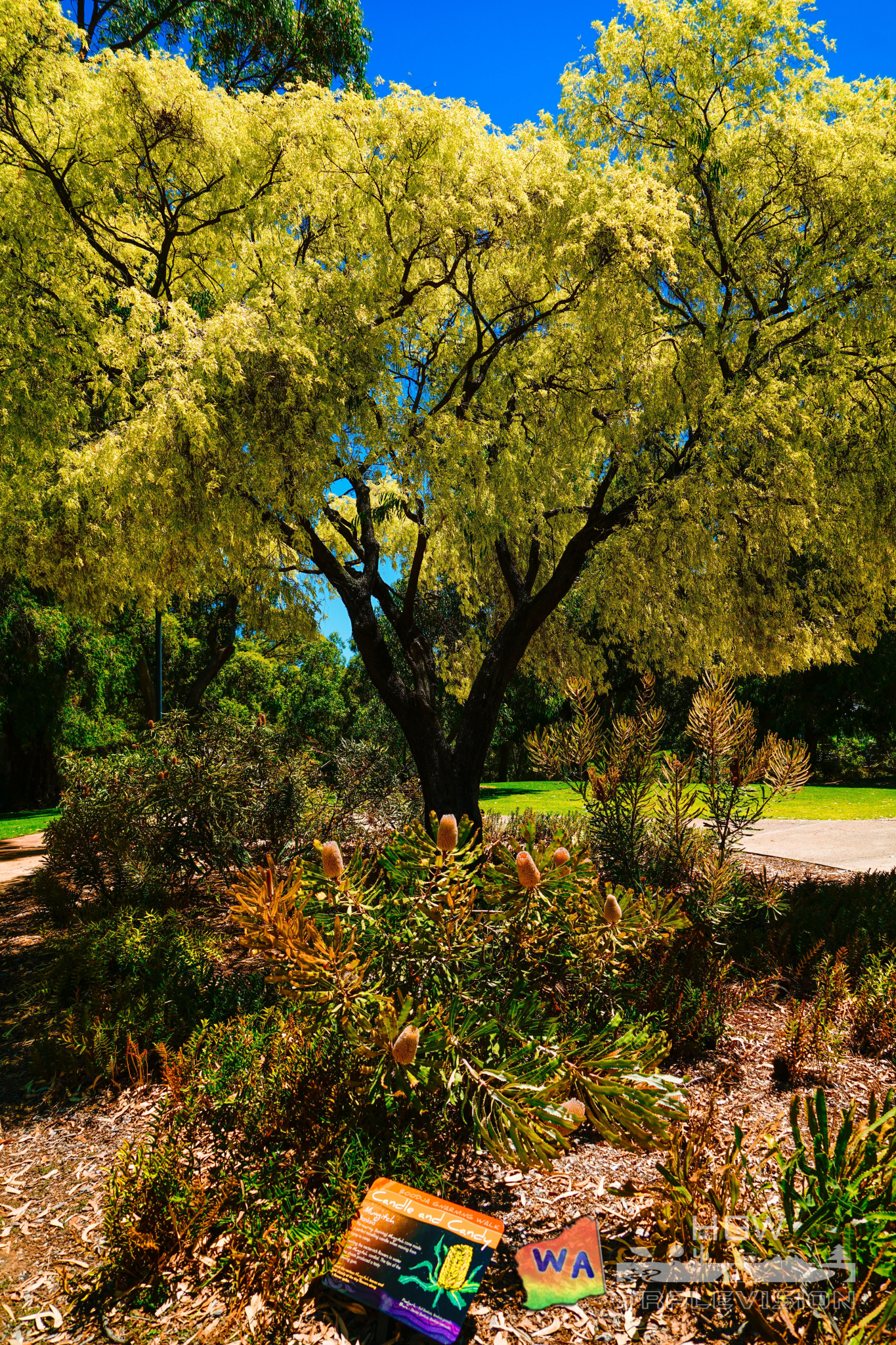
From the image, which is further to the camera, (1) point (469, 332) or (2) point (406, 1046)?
(1) point (469, 332)

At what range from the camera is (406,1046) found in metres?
2.43

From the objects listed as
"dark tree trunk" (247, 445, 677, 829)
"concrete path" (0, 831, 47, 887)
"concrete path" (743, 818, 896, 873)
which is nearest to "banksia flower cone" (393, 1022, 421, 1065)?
"dark tree trunk" (247, 445, 677, 829)

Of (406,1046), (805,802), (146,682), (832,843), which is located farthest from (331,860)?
(146,682)

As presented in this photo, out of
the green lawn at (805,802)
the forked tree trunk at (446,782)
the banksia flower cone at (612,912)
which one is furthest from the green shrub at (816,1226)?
the green lawn at (805,802)

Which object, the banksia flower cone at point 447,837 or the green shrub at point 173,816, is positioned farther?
the green shrub at point 173,816

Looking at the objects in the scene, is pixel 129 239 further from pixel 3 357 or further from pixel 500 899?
pixel 500 899

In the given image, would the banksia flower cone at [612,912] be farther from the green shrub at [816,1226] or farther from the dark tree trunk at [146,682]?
the dark tree trunk at [146,682]

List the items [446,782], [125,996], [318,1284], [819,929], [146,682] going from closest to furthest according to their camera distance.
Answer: [318,1284] → [125,996] → [819,929] → [446,782] → [146,682]

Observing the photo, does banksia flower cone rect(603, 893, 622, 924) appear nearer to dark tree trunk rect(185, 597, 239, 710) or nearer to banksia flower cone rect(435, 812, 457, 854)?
banksia flower cone rect(435, 812, 457, 854)

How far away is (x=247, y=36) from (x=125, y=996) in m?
13.9

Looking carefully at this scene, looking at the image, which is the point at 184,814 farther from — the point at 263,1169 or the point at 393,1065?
the point at 393,1065

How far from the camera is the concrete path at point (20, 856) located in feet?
32.9

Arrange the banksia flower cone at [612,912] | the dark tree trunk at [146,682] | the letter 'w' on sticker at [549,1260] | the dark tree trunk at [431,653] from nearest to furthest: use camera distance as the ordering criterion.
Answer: the letter 'w' on sticker at [549,1260] < the banksia flower cone at [612,912] < the dark tree trunk at [431,653] < the dark tree trunk at [146,682]

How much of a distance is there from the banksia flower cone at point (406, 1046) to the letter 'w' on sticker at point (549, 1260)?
0.77 meters
